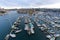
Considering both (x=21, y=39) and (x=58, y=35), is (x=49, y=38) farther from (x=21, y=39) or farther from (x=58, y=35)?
(x=21, y=39)

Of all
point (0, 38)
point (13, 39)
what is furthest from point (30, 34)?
point (0, 38)

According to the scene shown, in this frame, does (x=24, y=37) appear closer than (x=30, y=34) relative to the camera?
Yes

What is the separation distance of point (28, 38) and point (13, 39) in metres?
1.86

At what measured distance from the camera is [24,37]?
18.2 meters

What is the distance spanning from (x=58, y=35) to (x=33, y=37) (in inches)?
135

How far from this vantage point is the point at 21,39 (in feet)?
57.2

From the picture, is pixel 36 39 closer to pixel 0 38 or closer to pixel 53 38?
pixel 53 38

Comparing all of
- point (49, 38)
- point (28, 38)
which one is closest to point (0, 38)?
point (28, 38)

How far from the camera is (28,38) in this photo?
17859 millimetres

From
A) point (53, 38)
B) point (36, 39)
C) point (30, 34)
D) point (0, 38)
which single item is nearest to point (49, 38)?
point (53, 38)

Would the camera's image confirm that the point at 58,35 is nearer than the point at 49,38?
No

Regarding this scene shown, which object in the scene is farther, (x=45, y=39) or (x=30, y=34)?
(x=30, y=34)

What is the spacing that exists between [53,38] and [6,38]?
5.82m

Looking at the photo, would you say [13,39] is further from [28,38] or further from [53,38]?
[53,38]
